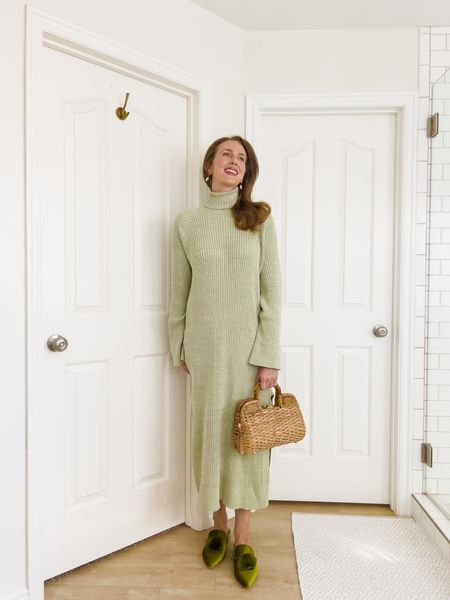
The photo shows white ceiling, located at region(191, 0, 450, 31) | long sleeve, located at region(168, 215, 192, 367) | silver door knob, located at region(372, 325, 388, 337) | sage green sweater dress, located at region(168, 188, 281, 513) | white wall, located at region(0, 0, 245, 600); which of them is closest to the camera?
white wall, located at region(0, 0, 245, 600)

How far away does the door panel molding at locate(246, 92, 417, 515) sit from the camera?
91.6 inches

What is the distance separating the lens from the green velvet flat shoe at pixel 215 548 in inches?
74.6

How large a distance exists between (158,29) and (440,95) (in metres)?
1.31

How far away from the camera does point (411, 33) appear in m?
2.30

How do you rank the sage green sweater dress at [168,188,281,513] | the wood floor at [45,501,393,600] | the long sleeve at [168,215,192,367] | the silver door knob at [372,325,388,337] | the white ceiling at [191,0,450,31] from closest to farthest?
the wood floor at [45,501,393,600] → the sage green sweater dress at [168,188,281,513] → the long sleeve at [168,215,192,367] → the white ceiling at [191,0,450,31] → the silver door knob at [372,325,388,337]

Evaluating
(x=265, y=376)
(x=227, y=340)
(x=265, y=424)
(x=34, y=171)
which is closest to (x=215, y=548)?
(x=265, y=424)

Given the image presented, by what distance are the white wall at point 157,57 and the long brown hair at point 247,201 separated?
11.1 inches

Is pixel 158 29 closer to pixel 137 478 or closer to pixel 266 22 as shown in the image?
pixel 266 22

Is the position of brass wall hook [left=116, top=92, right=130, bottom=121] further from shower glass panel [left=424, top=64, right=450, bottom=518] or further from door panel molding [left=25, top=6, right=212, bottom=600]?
shower glass panel [left=424, top=64, right=450, bottom=518]

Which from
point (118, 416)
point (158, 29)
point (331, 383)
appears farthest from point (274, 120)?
point (118, 416)

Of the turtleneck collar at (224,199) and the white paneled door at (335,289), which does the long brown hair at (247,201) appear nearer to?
the turtleneck collar at (224,199)

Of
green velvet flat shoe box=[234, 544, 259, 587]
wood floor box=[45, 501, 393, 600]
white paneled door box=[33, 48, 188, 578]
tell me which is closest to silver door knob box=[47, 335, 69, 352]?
white paneled door box=[33, 48, 188, 578]

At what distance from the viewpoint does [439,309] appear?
2.25 metres

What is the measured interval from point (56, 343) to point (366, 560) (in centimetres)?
150
